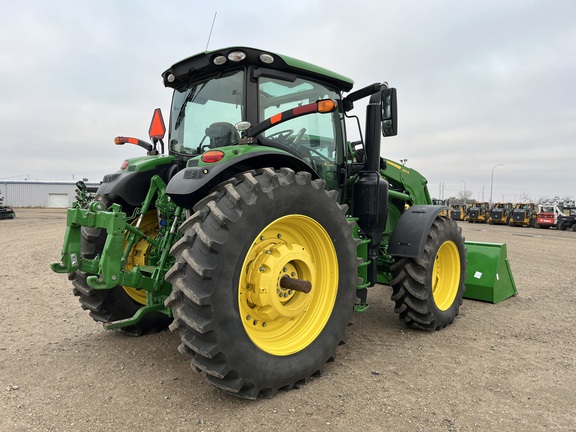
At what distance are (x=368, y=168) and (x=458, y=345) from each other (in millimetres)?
1941

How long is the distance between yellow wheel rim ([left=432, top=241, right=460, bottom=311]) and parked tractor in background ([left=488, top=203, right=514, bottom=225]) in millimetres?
27704

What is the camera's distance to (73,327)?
4.45 m

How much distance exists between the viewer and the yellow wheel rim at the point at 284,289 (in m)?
2.95

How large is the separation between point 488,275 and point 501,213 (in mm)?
27110

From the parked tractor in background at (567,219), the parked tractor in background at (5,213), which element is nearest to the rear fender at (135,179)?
the parked tractor in background at (5,213)

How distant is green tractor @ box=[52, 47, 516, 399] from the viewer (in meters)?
2.63

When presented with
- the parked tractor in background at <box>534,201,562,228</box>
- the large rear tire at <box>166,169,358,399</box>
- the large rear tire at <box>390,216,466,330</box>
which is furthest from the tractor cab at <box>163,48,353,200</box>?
the parked tractor in background at <box>534,201,562,228</box>

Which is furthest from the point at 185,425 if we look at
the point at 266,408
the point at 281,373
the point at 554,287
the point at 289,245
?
the point at 554,287

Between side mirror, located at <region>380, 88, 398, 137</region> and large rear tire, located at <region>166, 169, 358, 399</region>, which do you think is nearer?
large rear tire, located at <region>166, 169, 358, 399</region>

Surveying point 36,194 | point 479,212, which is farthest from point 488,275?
point 36,194

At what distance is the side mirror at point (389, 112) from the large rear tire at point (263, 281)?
3.56 ft

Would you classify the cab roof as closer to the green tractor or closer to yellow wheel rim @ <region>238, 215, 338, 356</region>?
the green tractor

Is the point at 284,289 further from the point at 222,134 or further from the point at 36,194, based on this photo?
the point at 36,194

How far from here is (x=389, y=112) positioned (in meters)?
3.92
